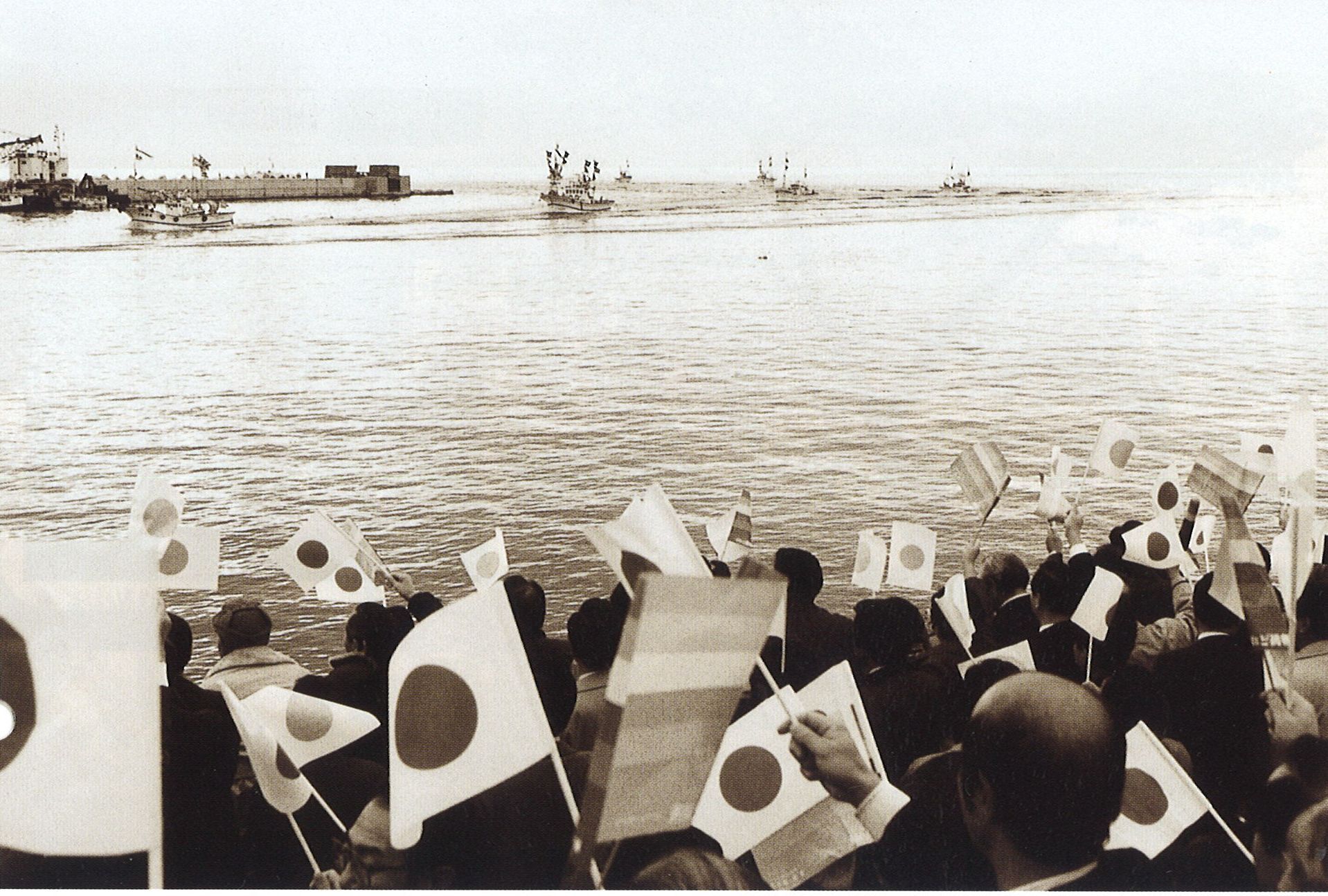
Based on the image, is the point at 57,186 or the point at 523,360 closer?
the point at 57,186

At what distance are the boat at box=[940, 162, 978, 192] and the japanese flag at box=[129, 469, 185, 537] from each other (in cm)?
431

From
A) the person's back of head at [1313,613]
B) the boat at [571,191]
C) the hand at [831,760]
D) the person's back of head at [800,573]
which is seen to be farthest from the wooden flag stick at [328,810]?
the boat at [571,191]

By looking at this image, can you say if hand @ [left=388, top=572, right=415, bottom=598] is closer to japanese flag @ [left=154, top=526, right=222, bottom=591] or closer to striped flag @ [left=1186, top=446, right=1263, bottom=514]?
japanese flag @ [left=154, top=526, right=222, bottom=591]

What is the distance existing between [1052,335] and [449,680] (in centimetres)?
926

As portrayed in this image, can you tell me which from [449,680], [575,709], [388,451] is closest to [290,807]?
[449,680]

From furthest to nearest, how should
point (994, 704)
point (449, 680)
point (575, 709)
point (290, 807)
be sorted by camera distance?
point (575, 709) → point (290, 807) → point (449, 680) → point (994, 704)

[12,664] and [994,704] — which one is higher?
[994,704]

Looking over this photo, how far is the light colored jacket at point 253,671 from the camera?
2.37 m

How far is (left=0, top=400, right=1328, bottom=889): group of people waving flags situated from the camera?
1.45m

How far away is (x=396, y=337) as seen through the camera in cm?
1102

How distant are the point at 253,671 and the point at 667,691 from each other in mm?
1187

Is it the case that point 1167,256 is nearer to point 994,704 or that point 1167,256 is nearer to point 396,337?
point 396,337

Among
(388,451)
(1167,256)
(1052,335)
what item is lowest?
(388,451)

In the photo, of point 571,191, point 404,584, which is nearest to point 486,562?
point 404,584
